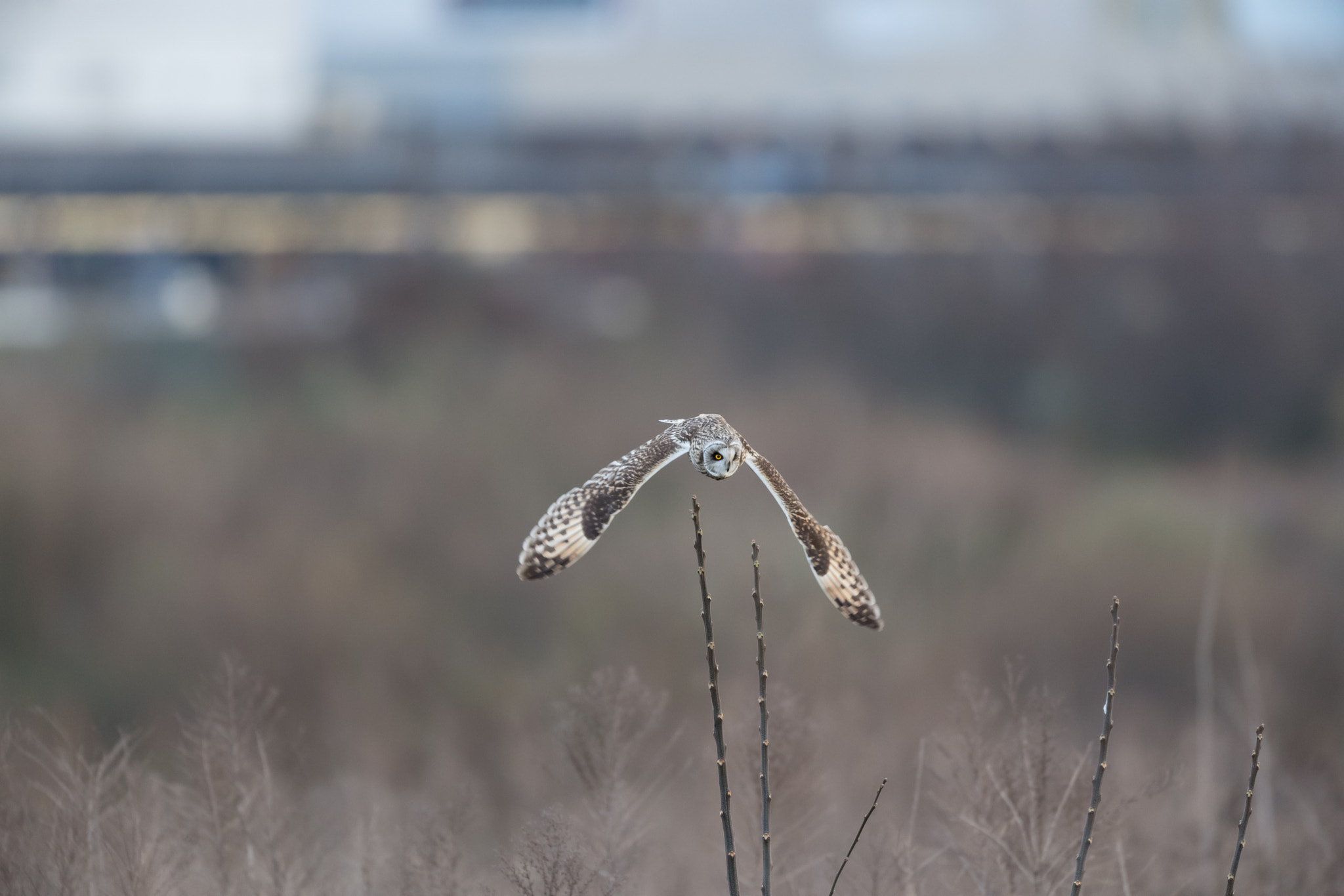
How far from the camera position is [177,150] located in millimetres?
7516

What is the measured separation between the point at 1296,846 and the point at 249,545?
4339mm

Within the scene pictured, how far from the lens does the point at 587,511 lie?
2.77 ft

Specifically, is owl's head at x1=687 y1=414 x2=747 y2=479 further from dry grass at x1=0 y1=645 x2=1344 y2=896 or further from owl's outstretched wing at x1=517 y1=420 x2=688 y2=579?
dry grass at x1=0 y1=645 x2=1344 y2=896

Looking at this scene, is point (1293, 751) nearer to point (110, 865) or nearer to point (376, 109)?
point (110, 865)

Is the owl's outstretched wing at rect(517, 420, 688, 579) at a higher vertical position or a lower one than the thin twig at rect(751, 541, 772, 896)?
higher

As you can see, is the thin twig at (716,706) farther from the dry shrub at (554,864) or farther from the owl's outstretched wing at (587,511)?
the dry shrub at (554,864)

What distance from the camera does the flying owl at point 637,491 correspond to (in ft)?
2.61

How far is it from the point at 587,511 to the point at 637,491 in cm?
5

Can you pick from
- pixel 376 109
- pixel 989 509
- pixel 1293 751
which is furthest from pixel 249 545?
pixel 376 109

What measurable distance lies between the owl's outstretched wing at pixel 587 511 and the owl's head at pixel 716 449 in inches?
0.9

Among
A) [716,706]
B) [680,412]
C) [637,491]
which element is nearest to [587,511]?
[637,491]

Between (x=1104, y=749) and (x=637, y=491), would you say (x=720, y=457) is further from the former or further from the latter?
(x=1104, y=749)

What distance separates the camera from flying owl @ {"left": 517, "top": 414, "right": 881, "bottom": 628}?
2.61 feet

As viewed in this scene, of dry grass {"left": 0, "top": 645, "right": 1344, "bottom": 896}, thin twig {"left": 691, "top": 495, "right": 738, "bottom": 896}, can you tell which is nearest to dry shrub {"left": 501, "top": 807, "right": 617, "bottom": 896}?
dry grass {"left": 0, "top": 645, "right": 1344, "bottom": 896}
